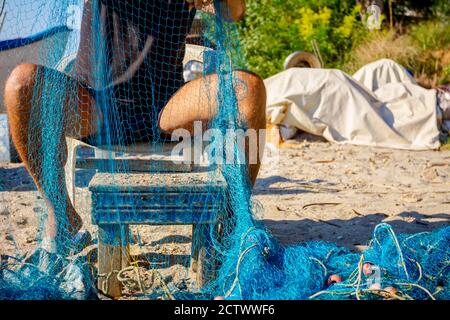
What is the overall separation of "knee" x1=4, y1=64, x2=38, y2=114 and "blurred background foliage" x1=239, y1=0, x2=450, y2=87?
18.7 feet

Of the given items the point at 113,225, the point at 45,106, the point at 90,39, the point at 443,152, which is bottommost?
the point at 443,152

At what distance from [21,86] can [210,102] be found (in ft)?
2.72

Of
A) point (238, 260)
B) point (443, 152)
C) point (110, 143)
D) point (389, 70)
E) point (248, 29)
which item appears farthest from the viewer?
point (248, 29)

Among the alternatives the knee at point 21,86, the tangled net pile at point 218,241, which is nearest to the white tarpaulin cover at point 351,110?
the tangled net pile at point 218,241

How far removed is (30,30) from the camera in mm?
2650

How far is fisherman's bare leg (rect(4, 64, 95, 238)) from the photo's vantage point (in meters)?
2.48

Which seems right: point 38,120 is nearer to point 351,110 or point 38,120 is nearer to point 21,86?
point 21,86

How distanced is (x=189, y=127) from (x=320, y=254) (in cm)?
83

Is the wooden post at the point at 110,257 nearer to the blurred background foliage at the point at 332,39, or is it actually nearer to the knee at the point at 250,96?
the knee at the point at 250,96

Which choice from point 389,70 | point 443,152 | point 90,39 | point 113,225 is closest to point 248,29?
point 389,70

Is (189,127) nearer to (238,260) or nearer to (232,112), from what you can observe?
(232,112)

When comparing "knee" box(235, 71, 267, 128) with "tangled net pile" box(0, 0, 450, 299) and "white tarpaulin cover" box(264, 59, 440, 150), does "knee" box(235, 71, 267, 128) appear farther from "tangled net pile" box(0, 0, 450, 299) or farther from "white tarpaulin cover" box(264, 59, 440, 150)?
"white tarpaulin cover" box(264, 59, 440, 150)

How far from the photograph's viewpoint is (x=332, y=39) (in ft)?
27.8

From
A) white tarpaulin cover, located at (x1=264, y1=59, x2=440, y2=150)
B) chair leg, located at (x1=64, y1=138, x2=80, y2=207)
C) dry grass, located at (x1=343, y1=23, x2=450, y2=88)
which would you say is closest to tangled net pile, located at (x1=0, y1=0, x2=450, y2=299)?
chair leg, located at (x1=64, y1=138, x2=80, y2=207)
